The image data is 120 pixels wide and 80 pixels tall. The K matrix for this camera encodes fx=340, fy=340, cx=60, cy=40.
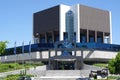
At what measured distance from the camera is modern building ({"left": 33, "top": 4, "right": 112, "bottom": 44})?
4747 inches

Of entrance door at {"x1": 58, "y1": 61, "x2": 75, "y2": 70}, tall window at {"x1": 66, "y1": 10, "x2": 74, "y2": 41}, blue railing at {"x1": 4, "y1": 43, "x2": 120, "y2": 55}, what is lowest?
entrance door at {"x1": 58, "y1": 61, "x2": 75, "y2": 70}

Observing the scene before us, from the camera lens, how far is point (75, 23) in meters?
120

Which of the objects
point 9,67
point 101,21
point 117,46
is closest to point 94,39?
point 101,21

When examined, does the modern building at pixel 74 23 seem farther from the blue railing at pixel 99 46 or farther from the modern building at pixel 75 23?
the blue railing at pixel 99 46

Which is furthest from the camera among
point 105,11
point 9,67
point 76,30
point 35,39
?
point 35,39

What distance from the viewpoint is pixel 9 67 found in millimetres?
95625

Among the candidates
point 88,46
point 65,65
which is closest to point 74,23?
point 88,46

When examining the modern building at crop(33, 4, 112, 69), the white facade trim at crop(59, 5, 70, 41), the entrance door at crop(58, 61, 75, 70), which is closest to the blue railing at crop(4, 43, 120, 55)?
the modern building at crop(33, 4, 112, 69)

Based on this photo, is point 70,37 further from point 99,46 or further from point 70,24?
point 99,46

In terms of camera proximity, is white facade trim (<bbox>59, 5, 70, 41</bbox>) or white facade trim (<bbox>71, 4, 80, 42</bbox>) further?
white facade trim (<bbox>59, 5, 70, 41</bbox>)

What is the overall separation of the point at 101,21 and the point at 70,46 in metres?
28.3

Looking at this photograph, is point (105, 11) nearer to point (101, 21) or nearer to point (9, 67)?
point (101, 21)

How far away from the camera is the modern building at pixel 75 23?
12056cm

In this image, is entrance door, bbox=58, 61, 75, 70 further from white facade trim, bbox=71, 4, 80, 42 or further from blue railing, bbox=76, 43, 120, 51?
white facade trim, bbox=71, 4, 80, 42
